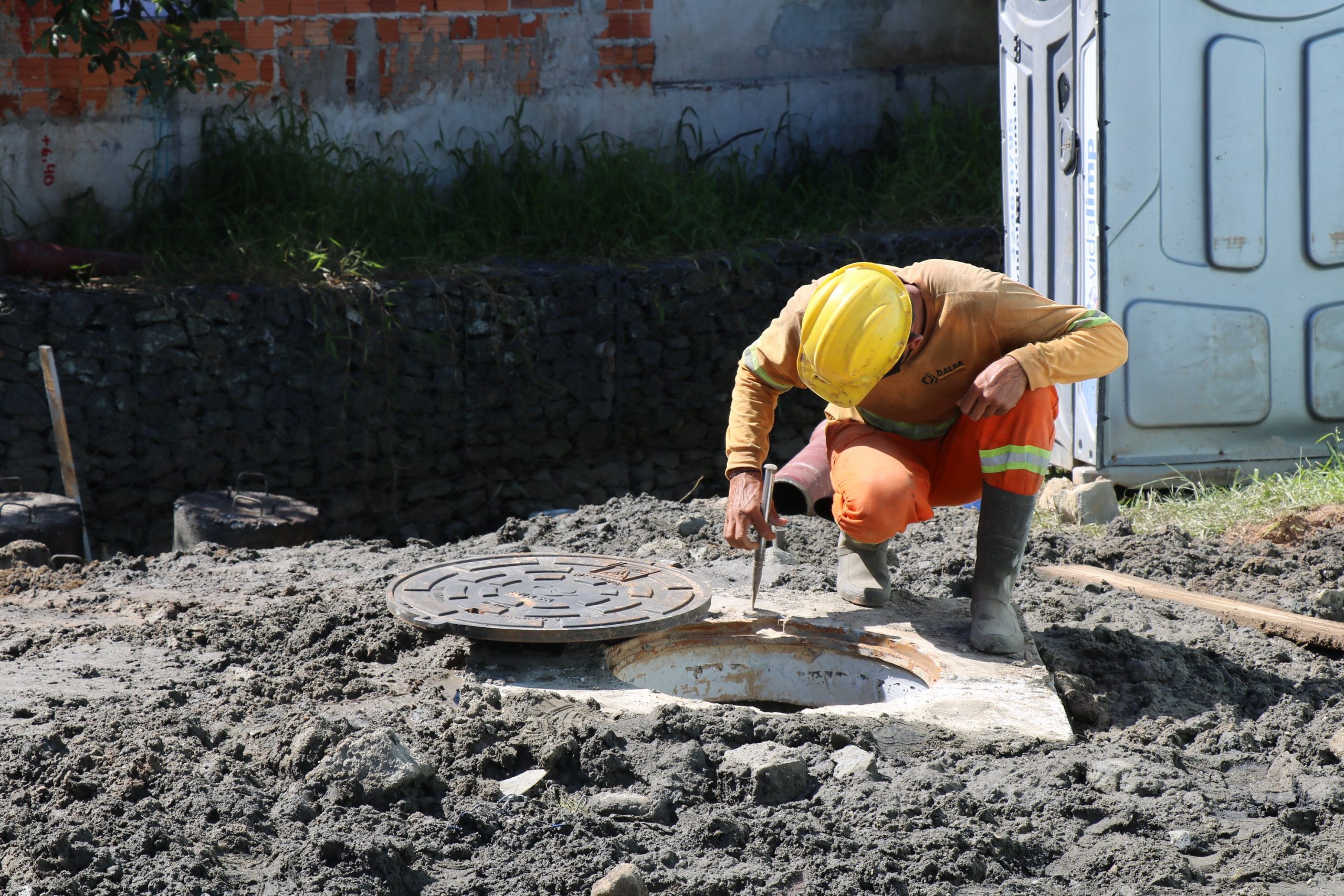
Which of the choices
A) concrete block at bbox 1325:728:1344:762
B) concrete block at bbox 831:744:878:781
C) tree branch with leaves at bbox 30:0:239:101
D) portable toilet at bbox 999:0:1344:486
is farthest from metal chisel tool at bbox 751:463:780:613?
tree branch with leaves at bbox 30:0:239:101

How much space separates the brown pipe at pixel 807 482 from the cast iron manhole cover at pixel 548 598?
1.29ft

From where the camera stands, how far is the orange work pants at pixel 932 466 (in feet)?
11.2

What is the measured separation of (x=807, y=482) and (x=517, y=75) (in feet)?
17.1

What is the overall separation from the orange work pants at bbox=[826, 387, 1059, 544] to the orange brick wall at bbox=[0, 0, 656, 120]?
205 inches

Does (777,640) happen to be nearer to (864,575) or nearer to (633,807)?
(864,575)

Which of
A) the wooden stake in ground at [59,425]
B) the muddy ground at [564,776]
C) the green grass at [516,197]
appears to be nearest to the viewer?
the muddy ground at [564,776]

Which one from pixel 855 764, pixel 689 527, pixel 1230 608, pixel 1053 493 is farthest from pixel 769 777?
pixel 1053 493

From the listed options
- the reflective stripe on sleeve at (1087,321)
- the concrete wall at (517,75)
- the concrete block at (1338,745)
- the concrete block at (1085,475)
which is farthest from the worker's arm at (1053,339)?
the concrete wall at (517,75)

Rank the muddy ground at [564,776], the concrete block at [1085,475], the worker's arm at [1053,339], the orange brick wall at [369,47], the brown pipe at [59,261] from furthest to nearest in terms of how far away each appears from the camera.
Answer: the orange brick wall at [369,47]
the brown pipe at [59,261]
the concrete block at [1085,475]
the worker's arm at [1053,339]
the muddy ground at [564,776]

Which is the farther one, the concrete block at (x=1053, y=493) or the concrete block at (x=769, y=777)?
the concrete block at (x=1053, y=493)

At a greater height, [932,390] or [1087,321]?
[1087,321]

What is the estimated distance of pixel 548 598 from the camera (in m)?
3.65

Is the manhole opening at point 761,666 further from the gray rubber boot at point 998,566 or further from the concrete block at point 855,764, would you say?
the concrete block at point 855,764

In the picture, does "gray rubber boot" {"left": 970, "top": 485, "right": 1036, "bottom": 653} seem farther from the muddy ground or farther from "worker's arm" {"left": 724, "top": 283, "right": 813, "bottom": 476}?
"worker's arm" {"left": 724, "top": 283, "right": 813, "bottom": 476}
